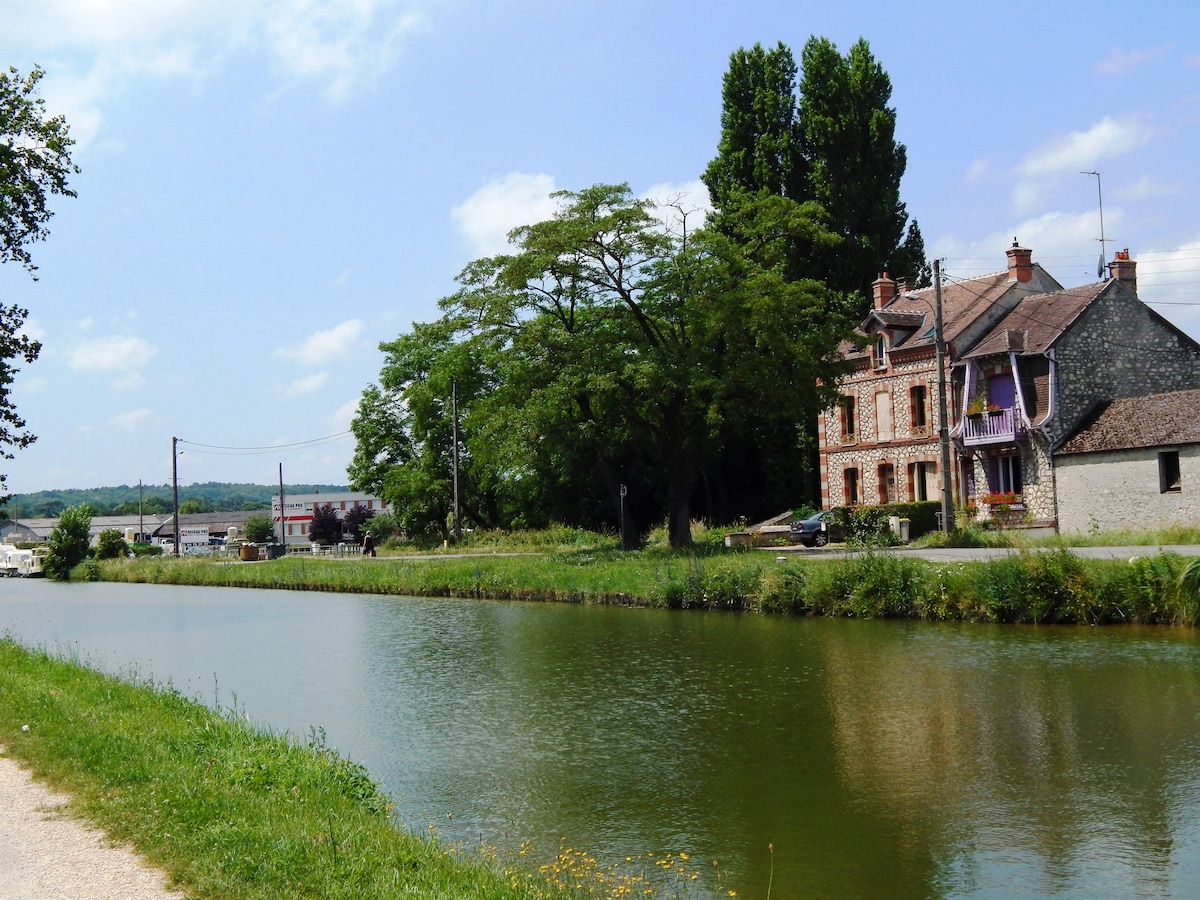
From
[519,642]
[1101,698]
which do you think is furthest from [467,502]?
[1101,698]

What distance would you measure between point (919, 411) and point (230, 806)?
35.0m

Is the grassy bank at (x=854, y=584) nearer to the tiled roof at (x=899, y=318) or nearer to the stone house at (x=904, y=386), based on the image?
the stone house at (x=904, y=386)

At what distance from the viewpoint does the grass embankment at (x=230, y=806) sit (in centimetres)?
594

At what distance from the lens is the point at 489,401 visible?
34344 millimetres

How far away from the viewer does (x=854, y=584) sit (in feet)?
69.8

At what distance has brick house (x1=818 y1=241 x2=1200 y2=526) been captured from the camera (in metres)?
34.8

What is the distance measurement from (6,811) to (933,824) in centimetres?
664

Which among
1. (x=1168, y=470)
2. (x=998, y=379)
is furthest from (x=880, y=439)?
(x=1168, y=470)

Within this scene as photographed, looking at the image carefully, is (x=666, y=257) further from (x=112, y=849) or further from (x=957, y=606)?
(x=112, y=849)

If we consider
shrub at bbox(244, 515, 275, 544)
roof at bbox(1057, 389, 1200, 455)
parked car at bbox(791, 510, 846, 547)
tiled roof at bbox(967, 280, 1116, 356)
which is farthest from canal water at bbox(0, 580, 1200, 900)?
shrub at bbox(244, 515, 275, 544)

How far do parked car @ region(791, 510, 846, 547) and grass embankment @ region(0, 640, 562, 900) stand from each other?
2673 centimetres

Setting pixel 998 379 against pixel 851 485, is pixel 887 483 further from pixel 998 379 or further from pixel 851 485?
pixel 998 379

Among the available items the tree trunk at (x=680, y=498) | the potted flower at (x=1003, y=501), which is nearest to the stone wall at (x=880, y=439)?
the potted flower at (x=1003, y=501)

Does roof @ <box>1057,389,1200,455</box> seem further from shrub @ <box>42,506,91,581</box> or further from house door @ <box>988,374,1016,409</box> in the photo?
shrub @ <box>42,506,91,581</box>
